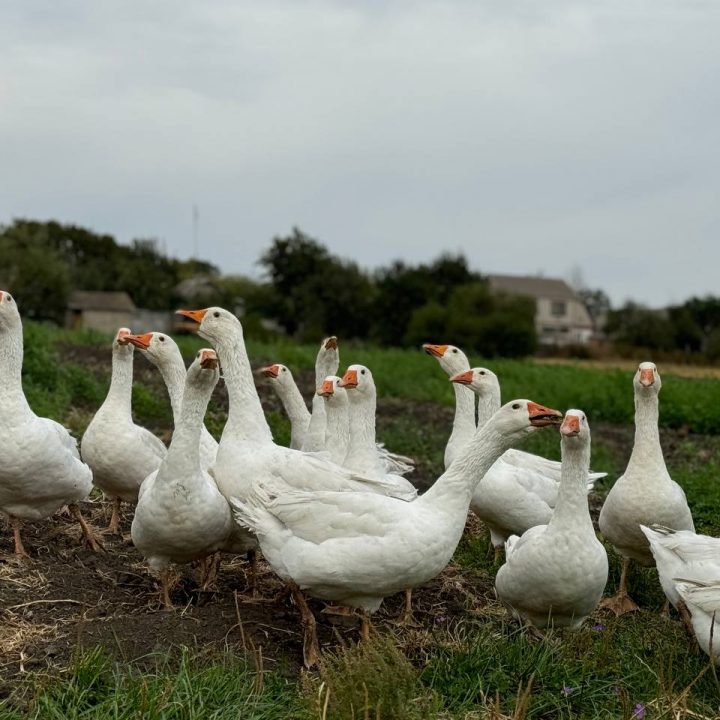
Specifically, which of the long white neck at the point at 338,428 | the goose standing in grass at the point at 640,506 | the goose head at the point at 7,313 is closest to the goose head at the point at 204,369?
the long white neck at the point at 338,428

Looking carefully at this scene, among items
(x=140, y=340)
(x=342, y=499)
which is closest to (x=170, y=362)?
(x=140, y=340)

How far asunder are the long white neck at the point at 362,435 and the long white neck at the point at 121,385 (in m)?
1.85

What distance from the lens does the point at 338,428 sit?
784cm

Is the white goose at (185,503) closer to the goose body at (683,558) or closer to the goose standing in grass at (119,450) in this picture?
the goose standing in grass at (119,450)

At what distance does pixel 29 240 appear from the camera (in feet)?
189

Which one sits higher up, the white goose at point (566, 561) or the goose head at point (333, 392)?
the goose head at point (333, 392)

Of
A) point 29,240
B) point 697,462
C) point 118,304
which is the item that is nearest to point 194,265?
point 118,304

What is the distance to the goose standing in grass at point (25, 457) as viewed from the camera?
21.7 ft

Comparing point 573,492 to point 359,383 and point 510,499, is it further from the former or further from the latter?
point 359,383

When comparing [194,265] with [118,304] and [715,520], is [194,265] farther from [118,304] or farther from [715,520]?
Result: [715,520]

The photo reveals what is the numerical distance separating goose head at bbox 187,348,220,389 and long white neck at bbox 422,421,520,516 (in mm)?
1529

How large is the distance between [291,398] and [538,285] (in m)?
86.2

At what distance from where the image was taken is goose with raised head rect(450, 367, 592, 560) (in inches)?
297

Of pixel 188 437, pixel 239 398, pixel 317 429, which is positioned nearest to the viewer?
pixel 188 437
